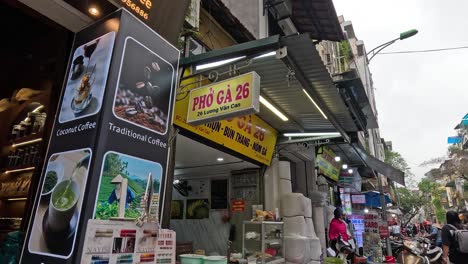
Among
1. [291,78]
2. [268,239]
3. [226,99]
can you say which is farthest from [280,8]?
[268,239]

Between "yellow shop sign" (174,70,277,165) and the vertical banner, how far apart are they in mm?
1591

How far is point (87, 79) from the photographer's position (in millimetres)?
3096

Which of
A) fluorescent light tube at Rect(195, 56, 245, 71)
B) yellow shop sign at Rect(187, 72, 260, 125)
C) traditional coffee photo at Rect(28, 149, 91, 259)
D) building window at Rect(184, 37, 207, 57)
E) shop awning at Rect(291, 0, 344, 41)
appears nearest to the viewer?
traditional coffee photo at Rect(28, 149, 91, 259)

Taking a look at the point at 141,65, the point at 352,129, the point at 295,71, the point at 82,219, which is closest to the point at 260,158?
the point at 352,129

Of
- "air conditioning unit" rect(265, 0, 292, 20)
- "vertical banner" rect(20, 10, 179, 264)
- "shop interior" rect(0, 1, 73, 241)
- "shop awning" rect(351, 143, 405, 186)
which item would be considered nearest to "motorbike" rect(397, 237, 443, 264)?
"shop awning" rect(351, 143, 405, 186)

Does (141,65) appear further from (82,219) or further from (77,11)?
(82,219)

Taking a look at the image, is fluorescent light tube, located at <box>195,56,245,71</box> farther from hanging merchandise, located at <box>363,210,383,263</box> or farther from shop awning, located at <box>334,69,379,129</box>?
hanging merchandise, located at <box>363,210,383,263</box>

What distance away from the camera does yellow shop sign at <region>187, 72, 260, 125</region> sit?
3824 millimetres

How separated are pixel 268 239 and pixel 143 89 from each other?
5.25m

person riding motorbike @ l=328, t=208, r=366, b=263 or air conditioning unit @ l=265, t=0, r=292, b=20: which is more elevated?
air conditioning unit @ l=265, t=0, r=292, b=20

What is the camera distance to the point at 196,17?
5516 millimetres

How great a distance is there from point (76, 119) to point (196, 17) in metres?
3.35

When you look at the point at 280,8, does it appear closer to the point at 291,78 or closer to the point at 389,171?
the point at 291,78

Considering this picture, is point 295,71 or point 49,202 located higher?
point 295,71
